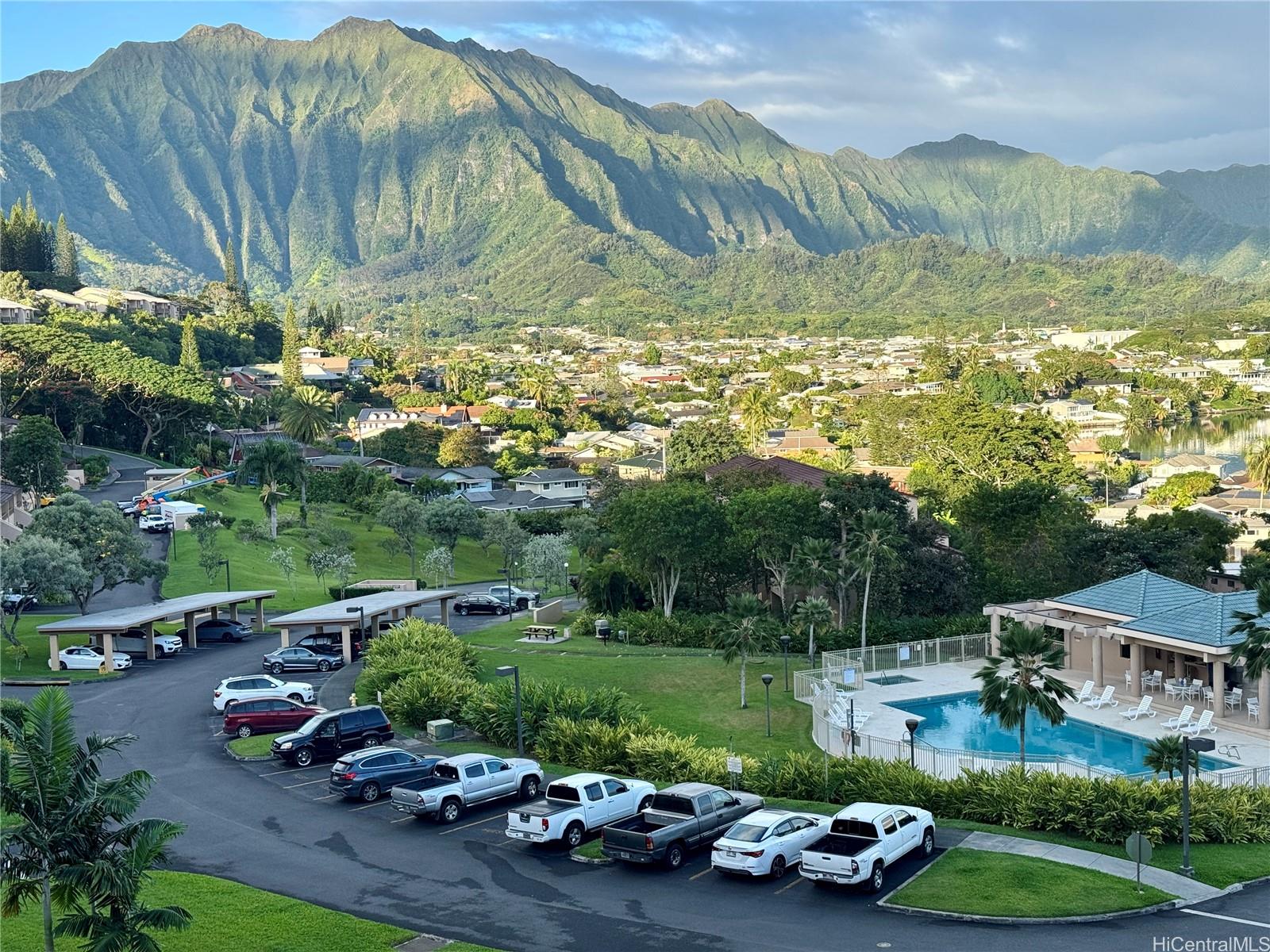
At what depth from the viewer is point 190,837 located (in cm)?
2495

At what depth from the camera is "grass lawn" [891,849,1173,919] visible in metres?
20.5

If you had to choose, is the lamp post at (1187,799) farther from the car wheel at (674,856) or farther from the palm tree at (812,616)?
the palm tree at (812,616)

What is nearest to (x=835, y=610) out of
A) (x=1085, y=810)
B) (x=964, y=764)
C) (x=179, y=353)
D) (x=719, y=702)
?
(x=719, y=702)

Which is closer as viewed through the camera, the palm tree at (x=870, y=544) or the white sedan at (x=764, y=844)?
the white sedan at (x=764, y=844)

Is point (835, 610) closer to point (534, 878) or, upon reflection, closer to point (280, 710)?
point (280, 710)

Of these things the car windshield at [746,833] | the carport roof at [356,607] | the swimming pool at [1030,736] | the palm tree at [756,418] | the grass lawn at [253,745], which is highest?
the palm tree at [756,418]

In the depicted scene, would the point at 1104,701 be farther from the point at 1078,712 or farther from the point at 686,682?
the point at 686,682

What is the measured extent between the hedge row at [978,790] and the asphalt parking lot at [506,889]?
211 cm

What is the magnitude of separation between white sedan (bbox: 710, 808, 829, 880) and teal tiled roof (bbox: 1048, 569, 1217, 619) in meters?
21.8

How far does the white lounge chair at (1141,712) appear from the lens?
121ft

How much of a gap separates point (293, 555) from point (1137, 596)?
41544 millimetres

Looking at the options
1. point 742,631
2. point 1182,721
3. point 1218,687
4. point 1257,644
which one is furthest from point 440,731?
point 1218,687

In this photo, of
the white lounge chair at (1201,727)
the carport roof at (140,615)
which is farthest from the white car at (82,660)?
the white lounge chair at (1201,727)

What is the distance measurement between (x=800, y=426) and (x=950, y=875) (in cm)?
14733
